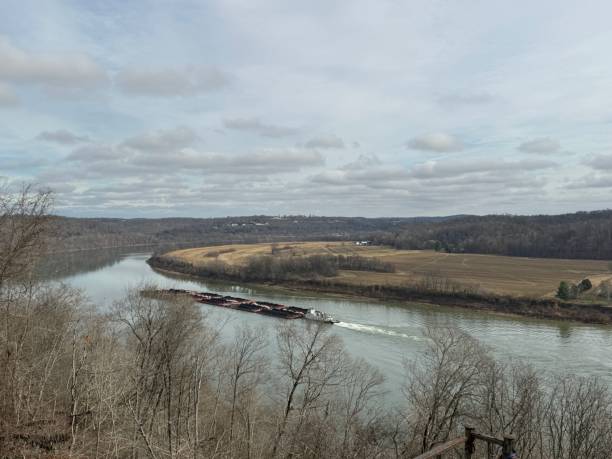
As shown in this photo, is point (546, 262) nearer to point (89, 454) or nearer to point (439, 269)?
point (439, 269)

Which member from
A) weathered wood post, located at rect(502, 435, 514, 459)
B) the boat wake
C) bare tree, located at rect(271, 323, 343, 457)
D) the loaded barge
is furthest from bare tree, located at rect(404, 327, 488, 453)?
the loaded barge

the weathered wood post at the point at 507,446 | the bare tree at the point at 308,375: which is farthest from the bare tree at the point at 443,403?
the weathered wood post at the point at 507,446

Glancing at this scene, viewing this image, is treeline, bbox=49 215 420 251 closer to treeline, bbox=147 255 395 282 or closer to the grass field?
treeline, bbox=147 255 395 282

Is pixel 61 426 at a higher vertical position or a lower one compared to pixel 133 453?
higher

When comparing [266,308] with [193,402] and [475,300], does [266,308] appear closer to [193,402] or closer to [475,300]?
[475,300]

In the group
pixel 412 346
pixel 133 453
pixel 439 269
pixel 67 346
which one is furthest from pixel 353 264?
pixel 133 453

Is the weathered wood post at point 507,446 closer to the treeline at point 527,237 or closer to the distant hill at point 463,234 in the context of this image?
the distant hill at point 463,234

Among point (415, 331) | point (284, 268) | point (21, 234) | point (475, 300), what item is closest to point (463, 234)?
point (284, 268)
